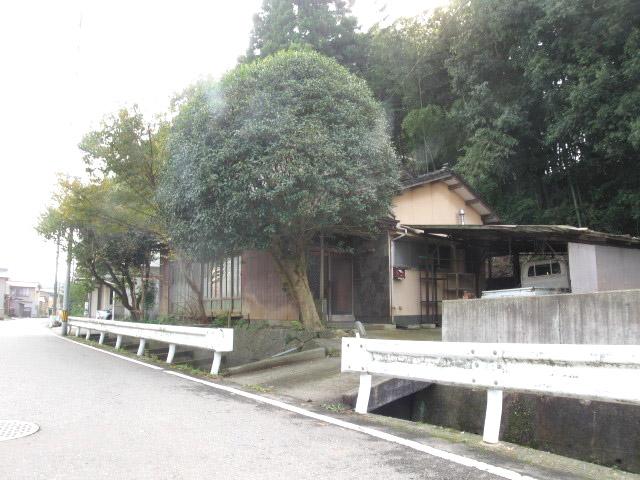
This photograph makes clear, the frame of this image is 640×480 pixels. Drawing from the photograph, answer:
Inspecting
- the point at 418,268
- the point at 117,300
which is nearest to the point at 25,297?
the point at 117,300

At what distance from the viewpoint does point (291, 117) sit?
442 inches

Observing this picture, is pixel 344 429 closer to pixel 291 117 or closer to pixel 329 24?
pixel 291 117

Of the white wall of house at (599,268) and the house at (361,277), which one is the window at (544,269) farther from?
the house at (361,277)

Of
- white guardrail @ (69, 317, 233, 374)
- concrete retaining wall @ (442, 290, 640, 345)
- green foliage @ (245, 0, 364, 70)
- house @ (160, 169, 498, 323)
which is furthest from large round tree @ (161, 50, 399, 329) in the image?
green foliage @ (245, 0, 364, 70)

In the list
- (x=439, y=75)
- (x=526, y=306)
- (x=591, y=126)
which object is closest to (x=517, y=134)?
(x=591, y=126)

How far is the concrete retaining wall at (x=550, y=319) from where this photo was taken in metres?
5.67

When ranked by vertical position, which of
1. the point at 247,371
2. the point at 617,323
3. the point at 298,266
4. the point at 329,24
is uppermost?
the point at 329,24

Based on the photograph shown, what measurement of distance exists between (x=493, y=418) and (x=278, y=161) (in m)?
7.49

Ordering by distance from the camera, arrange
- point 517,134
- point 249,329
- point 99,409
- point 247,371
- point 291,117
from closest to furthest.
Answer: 1. point 99,409
2. point 247,371
3. point 291,117
4. point 249,329
5. point 517,134

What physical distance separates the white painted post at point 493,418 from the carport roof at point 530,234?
27.9ft

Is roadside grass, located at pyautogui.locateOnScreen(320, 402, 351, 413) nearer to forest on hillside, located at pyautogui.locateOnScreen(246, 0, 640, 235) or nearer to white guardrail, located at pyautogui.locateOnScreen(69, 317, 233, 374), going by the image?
white guardrail, located at pyautogui.locateOnScreen(69, 317, 233, 374)

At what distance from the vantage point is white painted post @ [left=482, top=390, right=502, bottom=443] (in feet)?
15.0

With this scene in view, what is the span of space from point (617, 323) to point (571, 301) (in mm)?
575

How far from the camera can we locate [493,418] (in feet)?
15.1
